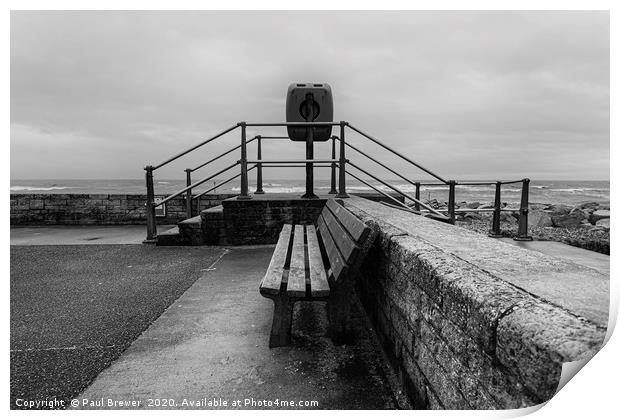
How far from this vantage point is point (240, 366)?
213 cm

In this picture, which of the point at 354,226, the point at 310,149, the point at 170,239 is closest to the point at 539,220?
the point at 310,149

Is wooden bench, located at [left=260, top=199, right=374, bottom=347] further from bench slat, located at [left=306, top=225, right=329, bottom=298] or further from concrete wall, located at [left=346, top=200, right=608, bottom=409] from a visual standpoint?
concrete wall, located at [left=346, top=200, right=608, bottom=409]

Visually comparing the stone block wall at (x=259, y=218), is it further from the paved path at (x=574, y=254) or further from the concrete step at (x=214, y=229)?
the paved path at (x=574, y=254)

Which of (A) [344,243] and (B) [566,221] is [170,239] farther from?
(B) [566,221]

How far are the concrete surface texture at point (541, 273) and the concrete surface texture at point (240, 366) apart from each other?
0.83 meters

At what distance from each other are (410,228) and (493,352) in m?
1.49

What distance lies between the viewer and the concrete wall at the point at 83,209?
8492 millimetres

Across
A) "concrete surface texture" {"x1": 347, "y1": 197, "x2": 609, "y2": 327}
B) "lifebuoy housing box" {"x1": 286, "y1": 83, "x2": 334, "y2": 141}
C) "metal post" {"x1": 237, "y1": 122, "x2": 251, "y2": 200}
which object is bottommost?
"concrete surface texture" {"x1": 347, "y1": 197, "x2": 609, "y2": 327}

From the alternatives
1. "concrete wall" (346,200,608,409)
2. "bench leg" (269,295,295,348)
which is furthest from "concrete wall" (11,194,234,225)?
"concrete wall" (346,200,608,409)

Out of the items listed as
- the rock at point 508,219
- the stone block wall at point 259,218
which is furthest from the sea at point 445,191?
the stone block wall at point 259,218

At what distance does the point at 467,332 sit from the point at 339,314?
1.23 m

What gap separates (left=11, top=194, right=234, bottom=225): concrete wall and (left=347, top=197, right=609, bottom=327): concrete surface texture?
7.17 meters

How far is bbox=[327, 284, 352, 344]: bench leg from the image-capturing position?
2342 mm
